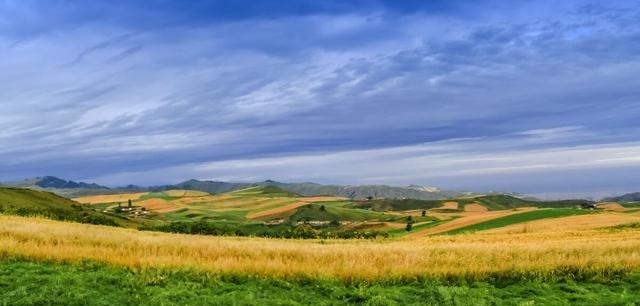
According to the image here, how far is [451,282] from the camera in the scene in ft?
63.5

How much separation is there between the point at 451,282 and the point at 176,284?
854 centimetres

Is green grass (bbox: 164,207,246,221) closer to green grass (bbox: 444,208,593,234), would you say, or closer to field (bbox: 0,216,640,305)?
green grass (bbox: 444,208,593,234)

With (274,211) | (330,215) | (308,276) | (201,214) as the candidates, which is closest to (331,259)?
(308,276)

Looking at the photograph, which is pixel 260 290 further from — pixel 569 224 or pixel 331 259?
pixel 569 224

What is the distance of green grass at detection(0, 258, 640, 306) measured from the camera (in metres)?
16.6

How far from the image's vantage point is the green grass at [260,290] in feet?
54.4

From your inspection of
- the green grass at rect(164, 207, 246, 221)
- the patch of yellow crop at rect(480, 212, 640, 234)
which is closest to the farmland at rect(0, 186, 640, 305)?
the patch of yellow crop at rect(480, 212, 640, 234)

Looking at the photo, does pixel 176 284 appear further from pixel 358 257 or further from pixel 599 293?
pixel 599 293

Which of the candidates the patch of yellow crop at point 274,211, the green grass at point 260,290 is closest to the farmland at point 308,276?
the green grass at point 260,290

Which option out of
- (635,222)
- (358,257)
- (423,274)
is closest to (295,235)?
(635,222)

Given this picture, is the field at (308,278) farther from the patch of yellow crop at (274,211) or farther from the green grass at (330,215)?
the patch of yellow crop at (274,211)

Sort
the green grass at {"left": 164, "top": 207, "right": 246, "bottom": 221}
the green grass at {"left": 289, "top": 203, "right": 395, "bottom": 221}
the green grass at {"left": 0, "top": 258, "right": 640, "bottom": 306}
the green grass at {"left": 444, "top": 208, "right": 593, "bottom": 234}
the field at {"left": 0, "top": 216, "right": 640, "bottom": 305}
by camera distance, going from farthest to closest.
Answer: the green grass at {"left": 164, "top": 207, "right": 246, "bottom": 221}
the green grass at {"left": 289, "top": 203, "right": 395, "bottom": 221}
the green grass at {"left": 444, "top": 208, "right": 593, "bottom": 234}
the field at {"left": 0, "top": 216, "right": 640, "bottom": 305}
the green grass at {"left": 0, "top": 258, "right": 640, "bottom": 306}

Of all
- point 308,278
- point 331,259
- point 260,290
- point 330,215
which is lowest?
point 330,215

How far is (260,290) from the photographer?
17.9 metres
